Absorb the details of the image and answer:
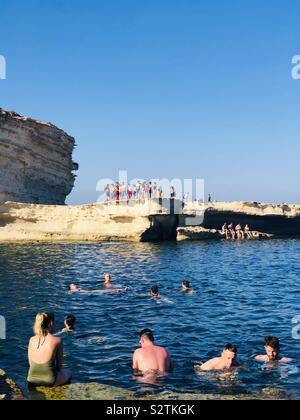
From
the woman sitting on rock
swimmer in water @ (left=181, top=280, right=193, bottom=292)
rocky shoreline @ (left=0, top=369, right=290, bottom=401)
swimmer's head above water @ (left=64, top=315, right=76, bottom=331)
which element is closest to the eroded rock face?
swimmer in water @ (left=181, top=280, right=193, bottom=292)

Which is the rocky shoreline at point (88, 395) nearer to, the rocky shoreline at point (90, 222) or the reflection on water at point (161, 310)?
the reflection on water at point (161, 310)

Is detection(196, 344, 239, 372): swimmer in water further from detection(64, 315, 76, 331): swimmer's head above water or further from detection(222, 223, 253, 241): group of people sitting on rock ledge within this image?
detection(222, 223, 253, 241): group of people sitting on rock ledge

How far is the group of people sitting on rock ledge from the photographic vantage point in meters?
49.1

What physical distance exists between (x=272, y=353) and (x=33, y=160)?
36497 mm

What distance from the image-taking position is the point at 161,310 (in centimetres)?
1673

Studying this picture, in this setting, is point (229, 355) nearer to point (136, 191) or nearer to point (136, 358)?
point (136, 358)

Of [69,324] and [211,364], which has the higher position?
[69,324]

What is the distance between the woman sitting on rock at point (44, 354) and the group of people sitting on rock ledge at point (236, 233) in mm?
41825

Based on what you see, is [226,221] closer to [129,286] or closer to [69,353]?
[129,286]

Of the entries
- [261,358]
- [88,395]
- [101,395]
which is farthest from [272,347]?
[88,395]

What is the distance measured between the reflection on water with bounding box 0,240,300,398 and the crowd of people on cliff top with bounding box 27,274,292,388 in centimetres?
25

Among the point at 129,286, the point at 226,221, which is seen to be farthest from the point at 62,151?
the point at 129,286

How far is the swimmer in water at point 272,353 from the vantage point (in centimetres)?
1073

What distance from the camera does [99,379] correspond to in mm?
9852
